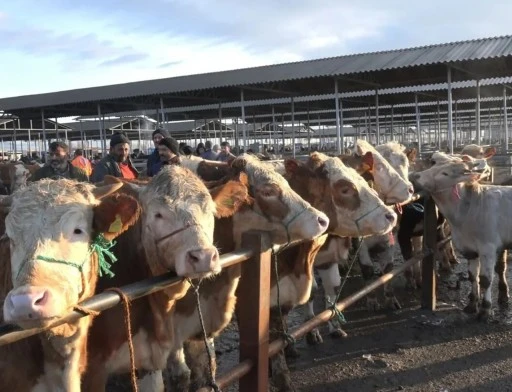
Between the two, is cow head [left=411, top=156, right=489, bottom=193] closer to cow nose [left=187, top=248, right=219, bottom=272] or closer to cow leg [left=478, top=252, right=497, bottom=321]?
cow leg [left=478, top=252, right=497, bottom=321]

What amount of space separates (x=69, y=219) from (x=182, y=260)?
596 millimetres

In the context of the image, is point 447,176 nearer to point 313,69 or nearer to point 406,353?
point 406,353

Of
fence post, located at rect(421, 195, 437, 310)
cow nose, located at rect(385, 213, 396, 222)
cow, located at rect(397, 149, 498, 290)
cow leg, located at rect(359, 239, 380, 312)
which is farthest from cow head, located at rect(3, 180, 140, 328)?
cow, located at rect(397, 149, 498, 290)

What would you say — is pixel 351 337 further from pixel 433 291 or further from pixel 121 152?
pixel 121 152

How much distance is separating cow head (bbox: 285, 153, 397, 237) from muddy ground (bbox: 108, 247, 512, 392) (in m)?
1.28

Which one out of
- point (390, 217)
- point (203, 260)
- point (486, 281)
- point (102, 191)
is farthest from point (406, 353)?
point (102, 191)

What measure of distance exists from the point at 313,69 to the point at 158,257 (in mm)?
14146

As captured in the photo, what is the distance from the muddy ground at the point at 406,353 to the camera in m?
4.66

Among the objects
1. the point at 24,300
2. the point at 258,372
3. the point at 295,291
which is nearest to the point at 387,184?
the point at 295,291

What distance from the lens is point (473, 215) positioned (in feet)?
21.4

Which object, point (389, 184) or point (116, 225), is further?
point (389, 184)

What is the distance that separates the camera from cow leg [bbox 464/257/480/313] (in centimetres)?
638

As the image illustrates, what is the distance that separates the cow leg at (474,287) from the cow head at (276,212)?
3.29 meters

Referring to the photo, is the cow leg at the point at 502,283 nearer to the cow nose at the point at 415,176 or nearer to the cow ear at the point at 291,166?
the cow nose at the point at 415,176
